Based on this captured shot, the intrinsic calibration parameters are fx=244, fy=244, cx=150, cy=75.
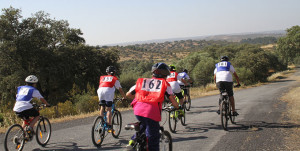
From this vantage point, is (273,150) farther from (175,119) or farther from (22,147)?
(22,147)

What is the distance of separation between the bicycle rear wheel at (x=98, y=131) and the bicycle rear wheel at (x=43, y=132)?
1468 millimetres

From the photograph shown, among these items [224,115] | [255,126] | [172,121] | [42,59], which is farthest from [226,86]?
[42,59]

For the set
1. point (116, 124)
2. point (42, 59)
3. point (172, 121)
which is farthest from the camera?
point (42, 59)

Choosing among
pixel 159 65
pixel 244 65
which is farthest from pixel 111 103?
pixel 244 65

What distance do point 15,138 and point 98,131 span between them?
1902 millimetres

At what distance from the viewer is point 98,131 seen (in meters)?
6.19

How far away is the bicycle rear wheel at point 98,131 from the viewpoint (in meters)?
6.01

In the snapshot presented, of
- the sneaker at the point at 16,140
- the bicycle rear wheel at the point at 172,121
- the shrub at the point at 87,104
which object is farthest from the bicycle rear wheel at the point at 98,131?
the shrub at the point at 87,104

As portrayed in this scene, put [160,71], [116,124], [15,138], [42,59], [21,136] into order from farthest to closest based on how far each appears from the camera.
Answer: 1. [42,59]
2. [116,124]
3. [21,136]
4. [15,138]
5. [160,71]

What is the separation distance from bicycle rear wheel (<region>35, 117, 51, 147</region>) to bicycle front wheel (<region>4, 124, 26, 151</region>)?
18.2 inches

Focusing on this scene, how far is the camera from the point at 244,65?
4291 centimetres

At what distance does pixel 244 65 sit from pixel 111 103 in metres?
40.4

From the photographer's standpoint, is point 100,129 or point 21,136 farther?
point 100,129

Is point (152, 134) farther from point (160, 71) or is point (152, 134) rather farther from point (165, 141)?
point (160, 71)
